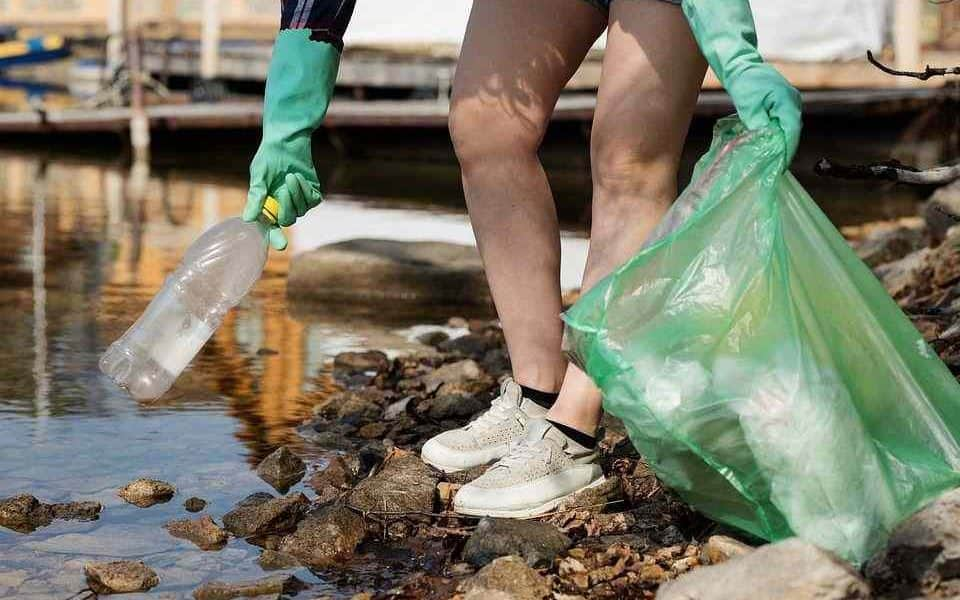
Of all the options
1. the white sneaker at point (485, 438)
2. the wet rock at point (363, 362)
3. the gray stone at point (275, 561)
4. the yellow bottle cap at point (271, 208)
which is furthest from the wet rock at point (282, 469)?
the wet rock at point (363, 362)

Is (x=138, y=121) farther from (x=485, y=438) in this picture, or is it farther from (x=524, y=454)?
(x=524, y=454)

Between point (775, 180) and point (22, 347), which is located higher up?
point (775, 180)

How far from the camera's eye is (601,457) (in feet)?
10.9

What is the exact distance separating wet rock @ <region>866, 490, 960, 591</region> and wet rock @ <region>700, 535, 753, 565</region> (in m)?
0.25

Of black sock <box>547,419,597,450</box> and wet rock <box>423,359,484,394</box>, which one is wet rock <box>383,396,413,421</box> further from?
black sock <box>547,419,597,450</box>

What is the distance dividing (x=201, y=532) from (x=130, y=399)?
131cm

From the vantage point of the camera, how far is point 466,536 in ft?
9.36

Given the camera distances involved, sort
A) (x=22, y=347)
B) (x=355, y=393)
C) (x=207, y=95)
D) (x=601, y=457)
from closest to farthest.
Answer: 1. (x=601, y=457)
2. (x=355, y=393)
3. (x=22, y=347)
4. (x=207, y=95)

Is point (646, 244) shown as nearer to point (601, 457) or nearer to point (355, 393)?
point (601, 457)

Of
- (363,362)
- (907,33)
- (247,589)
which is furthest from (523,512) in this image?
(907,33)

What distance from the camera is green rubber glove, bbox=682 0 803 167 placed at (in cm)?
248

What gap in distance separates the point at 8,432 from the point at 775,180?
86.1 inches

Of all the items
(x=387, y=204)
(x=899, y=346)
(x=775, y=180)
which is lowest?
(x=387, y=204)

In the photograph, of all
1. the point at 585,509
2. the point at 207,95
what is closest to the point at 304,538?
the point at 585,509
